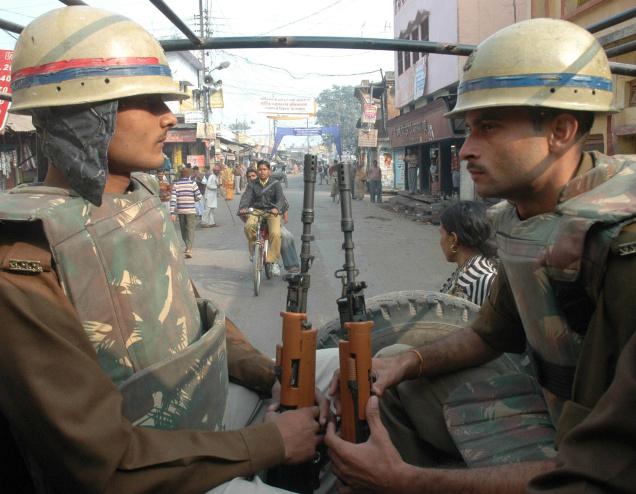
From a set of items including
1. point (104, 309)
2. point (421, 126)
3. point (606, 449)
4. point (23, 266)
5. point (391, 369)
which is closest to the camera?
point (606, 449)

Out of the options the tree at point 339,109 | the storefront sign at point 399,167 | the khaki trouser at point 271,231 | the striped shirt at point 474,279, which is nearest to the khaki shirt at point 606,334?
the striped shirt at point 474,279

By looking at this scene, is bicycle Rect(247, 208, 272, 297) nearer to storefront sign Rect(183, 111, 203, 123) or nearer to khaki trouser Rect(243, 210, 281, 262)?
khaki trouser Rect(243, 210, 281, 262)

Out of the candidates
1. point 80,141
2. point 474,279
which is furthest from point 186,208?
point 80,141

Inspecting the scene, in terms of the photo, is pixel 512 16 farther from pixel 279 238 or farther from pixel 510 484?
pixel 510 484

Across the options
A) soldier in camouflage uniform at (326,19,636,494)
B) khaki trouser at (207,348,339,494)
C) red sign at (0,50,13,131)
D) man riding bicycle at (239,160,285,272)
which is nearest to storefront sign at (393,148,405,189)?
man riding bicycle at (239,160,285,272)

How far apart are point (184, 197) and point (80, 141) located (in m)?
10.1

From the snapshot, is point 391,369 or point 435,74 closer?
point 391,369

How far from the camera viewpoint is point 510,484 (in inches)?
56.1

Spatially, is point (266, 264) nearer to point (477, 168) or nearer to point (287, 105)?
point (477, 168)

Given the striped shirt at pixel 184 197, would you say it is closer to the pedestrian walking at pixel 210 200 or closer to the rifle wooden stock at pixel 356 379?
the pedestrian walking at pixel 210 200

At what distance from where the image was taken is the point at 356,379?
1868mm

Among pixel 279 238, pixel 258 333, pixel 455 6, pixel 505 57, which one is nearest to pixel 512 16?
pixel 455 6

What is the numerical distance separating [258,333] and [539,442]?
4.27 m

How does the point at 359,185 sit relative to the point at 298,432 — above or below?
above
